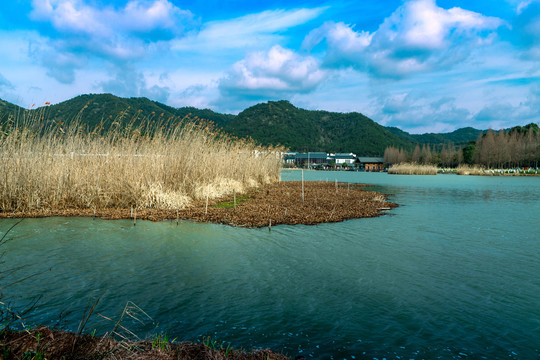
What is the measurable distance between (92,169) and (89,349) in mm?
11455

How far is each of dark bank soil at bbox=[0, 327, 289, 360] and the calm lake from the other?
77 centimetres

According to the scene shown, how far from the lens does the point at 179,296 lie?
16.9 ft

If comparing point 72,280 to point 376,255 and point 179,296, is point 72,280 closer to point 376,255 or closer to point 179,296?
point 179,296

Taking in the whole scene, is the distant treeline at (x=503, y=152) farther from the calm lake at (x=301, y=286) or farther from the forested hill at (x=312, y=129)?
the calm lake at (x=301, y=286)

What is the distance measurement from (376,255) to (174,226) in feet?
20.2

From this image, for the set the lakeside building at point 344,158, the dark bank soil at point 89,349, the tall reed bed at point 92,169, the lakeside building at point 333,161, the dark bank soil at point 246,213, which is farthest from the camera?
the lakeside building at point 344,158

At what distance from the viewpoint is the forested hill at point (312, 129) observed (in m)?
132

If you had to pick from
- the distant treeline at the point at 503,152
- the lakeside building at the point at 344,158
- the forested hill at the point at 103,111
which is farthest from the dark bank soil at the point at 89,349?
the lakeside building at the point at 344,158

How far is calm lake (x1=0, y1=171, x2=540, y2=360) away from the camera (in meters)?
4.06

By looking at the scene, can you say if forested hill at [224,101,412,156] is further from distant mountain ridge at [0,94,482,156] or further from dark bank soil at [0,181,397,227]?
dark bank soil at [0,181,397,227]

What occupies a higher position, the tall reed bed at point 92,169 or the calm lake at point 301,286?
the tall reed bed at point 92,169

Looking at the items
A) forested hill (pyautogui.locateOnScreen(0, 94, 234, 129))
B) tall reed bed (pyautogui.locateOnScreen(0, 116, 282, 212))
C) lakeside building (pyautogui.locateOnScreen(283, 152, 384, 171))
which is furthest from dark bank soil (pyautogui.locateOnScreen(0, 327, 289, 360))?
lakeside building (pyautogui.locateOnScreen(283, 152, 384, 171))

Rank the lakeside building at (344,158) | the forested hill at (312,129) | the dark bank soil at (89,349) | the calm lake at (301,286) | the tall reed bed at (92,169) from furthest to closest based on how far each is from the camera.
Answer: the forested hill at (312,129) < the lakeside building at (344,158) < the tall reed bed at (92,169) < the calm lake at (301,286) < the dark bank soil at (89,349)

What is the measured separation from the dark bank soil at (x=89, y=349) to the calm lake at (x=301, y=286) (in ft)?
2.54
